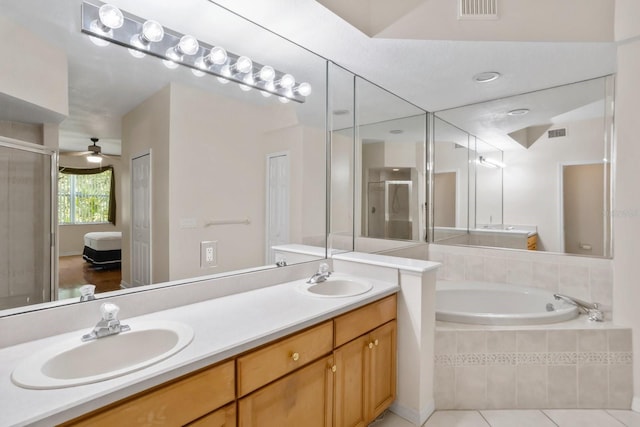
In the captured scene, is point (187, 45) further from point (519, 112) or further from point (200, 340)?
point (519, 112)

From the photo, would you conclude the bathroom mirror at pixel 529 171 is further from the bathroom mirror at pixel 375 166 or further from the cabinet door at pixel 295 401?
the cabinet door at pixel 295 401

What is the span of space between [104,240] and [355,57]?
1909 millimetres

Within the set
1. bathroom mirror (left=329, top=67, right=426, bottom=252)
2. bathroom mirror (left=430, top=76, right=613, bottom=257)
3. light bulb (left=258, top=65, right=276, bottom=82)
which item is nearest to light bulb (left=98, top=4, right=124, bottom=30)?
light bulb (left=258, top=65, right=276, bottom=82)

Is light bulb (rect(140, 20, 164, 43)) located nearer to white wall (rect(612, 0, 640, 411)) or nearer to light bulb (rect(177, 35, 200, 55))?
light bulb (rect(177, 35, 200, 55))

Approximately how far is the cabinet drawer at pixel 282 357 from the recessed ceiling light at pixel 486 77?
2.23m

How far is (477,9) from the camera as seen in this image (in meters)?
1.97

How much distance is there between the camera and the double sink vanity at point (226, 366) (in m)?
0.85

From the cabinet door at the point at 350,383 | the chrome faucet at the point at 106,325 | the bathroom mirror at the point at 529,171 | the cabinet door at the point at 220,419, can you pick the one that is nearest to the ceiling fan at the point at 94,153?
the chrome faucet at the point at 106,325

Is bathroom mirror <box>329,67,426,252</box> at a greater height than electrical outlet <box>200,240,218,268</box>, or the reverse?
bathroom mirror <box>329,67,426,252</box>

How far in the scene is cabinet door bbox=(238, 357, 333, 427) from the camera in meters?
1.18

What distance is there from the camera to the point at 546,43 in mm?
2004

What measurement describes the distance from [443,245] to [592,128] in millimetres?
1578

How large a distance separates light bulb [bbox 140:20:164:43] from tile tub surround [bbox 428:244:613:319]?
118 inches

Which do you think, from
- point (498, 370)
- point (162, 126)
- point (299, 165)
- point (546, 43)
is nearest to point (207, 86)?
point (162, 126)
